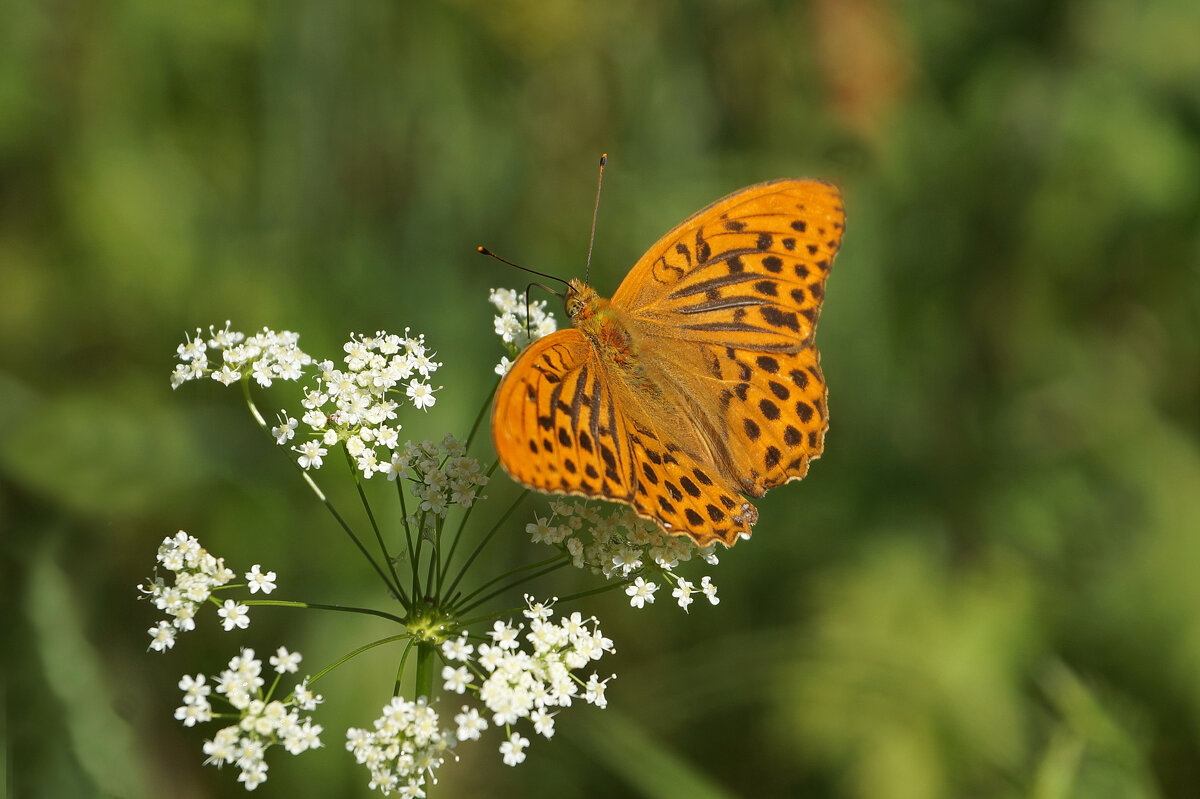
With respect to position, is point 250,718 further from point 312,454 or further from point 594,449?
point 594,449

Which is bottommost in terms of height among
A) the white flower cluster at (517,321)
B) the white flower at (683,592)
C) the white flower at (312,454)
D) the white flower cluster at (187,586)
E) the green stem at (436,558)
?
the white flower at (683,592)

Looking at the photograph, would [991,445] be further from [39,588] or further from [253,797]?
[39,588]

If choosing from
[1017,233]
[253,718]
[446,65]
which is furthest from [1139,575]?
[446,65]

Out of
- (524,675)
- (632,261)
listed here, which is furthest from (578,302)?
(632,261)

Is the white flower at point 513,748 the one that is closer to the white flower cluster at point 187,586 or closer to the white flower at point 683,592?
the white flower at point 683,592

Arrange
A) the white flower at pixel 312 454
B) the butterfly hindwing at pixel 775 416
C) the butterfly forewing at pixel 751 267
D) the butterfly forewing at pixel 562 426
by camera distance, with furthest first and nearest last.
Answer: the butterfly forewing at pixel 751 267 < the butterfly hindwing at pixel 775 416 < the white flower at pixel 312 454 < the butterfly forewing at pixel 562 426

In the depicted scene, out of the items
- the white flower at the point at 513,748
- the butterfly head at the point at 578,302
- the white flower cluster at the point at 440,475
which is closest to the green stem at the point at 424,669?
the white flower at the point at 513,748

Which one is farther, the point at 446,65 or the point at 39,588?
the point at 446,65
